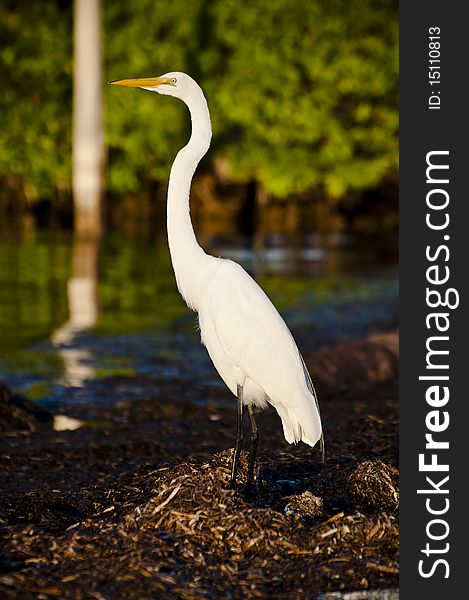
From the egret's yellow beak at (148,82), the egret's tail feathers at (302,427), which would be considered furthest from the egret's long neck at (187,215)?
the egret's tail feathers at (302,427)

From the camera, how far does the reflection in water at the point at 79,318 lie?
11000 mm

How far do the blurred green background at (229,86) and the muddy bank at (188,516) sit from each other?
890 inches

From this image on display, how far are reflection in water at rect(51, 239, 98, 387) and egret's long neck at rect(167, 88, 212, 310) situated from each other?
13.3 ft

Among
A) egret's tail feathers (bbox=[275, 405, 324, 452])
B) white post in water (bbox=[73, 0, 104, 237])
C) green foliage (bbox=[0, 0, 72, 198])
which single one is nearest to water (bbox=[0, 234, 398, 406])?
white post in water (bbox=[73, 0, 104, 237])

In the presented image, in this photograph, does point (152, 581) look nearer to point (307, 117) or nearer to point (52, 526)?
point (52, 526)

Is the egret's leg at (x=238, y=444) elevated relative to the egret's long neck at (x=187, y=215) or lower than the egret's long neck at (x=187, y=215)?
lower

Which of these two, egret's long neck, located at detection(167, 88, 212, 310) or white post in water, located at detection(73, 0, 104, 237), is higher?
white post in water, located at detection(73, 0, 104, 237)

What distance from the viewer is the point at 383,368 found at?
11.1 metres

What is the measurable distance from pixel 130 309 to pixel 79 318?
44.3 inches

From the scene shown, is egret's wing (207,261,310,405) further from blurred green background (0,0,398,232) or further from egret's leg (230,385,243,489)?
blurred green background (0,0,398,232)

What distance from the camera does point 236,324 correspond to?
6.17m

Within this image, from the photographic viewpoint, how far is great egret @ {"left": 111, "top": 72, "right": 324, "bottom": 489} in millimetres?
6160

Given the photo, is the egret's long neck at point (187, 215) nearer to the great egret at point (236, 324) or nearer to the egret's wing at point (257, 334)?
the great egret at point (236, 324)

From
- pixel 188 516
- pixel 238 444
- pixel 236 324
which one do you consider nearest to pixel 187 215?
pixel 236 324
